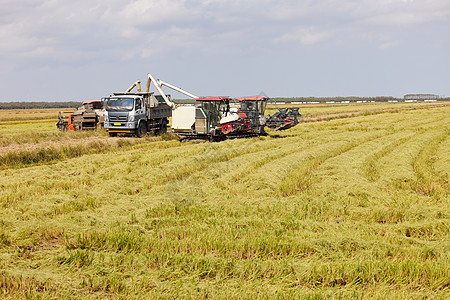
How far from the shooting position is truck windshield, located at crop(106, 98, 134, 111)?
78.0 ft

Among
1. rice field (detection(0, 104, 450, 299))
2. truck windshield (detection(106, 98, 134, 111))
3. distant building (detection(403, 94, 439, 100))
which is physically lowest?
rice field (detection(0, 104, 450, 299))

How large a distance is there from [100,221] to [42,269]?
2.08 metres

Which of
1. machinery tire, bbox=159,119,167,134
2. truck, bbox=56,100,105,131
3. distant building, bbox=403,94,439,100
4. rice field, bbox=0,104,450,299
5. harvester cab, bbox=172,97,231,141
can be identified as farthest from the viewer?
distant building, bbox=403,94,439,100

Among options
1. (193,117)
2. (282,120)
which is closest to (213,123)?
(193,117)

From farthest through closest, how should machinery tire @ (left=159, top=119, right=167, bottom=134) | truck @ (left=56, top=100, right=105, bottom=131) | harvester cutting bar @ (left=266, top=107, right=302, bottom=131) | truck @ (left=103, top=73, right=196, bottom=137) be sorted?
truck @ (left=56, top=100, right=105, bottom=131) → machinery tire @ (left=159, top=119, right=167, bottom=134) → harvester cutting bar @ (left=266, top=107, right=302, bottom=131) → truck @ (left=103, top=73, right=196, bottom=137)

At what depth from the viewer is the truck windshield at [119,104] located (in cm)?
2378

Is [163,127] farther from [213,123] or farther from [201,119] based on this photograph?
[213,123]

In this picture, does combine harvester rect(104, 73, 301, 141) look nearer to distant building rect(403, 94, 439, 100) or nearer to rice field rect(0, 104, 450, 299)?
rice field rect(0, 104, 450, 299)

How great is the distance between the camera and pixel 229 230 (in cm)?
671

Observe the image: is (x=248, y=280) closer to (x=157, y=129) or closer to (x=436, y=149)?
(x=436, y=149)

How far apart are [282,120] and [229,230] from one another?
819 inches

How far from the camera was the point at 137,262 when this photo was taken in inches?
216

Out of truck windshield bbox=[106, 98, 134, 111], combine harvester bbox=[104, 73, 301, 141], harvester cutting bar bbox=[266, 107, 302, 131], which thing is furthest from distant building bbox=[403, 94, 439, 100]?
truck windshield bbox=[106, 98, 134, 111]

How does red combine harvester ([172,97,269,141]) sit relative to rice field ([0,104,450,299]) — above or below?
above
